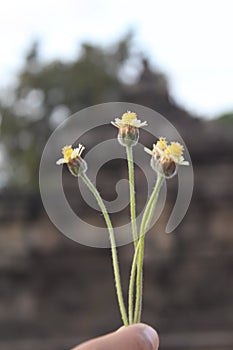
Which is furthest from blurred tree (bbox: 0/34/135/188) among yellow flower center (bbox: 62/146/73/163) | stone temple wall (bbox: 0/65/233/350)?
yellow flower center (bbox: 62/146/73/163)

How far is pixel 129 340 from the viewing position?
71cm

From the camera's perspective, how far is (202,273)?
645 centimetres

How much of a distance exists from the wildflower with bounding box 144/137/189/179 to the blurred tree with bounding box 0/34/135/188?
10.2m

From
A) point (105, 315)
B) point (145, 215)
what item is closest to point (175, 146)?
point (145, 215)

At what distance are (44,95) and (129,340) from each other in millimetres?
11177

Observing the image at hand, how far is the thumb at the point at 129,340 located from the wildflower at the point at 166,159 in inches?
5.7

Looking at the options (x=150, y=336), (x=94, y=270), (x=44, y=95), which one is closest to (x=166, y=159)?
(x=150, y=336)

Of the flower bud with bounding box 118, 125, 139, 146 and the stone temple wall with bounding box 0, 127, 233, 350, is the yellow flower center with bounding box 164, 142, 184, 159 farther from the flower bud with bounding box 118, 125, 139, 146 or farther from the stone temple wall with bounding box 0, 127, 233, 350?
the stone temple wall with bounding box 0, 127, 233, 350

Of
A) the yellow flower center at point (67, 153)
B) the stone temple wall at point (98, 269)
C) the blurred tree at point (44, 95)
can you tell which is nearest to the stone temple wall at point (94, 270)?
the stone temple wall at point (98, 269)

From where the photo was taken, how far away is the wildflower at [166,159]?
761mm

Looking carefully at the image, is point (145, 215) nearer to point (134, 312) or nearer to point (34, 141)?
point (134, 312)

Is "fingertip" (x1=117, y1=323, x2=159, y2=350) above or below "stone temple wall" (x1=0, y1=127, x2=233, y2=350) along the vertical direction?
below

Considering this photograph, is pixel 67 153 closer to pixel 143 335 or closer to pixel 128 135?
pixel 128 135

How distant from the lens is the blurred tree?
11312 mm
